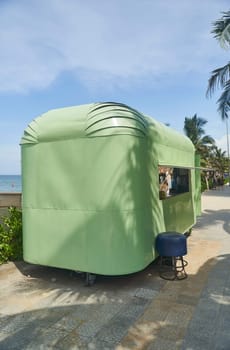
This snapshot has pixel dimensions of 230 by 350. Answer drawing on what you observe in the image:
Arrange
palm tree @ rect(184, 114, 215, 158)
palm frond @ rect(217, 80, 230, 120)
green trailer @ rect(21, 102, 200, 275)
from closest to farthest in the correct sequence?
green trailer @ rect(21, 102, 200, 275) → palm frond @ rect(217, 80, 230, 120) → palm tree @ rect(184, 114, 215, 158)

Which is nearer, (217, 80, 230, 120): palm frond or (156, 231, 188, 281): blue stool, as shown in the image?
(156, 231, 188, 281): blue stool

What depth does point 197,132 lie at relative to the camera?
35.3m

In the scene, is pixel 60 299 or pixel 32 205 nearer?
pixel 60 299

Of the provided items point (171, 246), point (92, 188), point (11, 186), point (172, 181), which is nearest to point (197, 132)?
point (172, 181)

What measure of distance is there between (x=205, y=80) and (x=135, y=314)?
9700 mm

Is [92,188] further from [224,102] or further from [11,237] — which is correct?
[224,102]

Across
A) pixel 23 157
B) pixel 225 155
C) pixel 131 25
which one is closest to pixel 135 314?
pixel 23 157

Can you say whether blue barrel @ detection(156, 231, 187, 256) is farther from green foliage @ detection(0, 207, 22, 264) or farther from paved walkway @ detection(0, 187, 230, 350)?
green foliage @ detection(0, 207, 22, 264)

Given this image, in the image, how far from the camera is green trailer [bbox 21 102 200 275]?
4.78m

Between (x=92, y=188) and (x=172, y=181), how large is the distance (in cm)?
301

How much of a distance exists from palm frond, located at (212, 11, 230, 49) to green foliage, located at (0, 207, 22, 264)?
8.28 m

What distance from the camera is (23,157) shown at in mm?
5605

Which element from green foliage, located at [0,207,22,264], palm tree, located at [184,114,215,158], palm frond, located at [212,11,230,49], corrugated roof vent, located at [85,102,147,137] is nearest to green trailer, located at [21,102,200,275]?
corrugated roof vent, located at [85,102,147,137]

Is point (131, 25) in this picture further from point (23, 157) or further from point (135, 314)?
point (135, 314)
